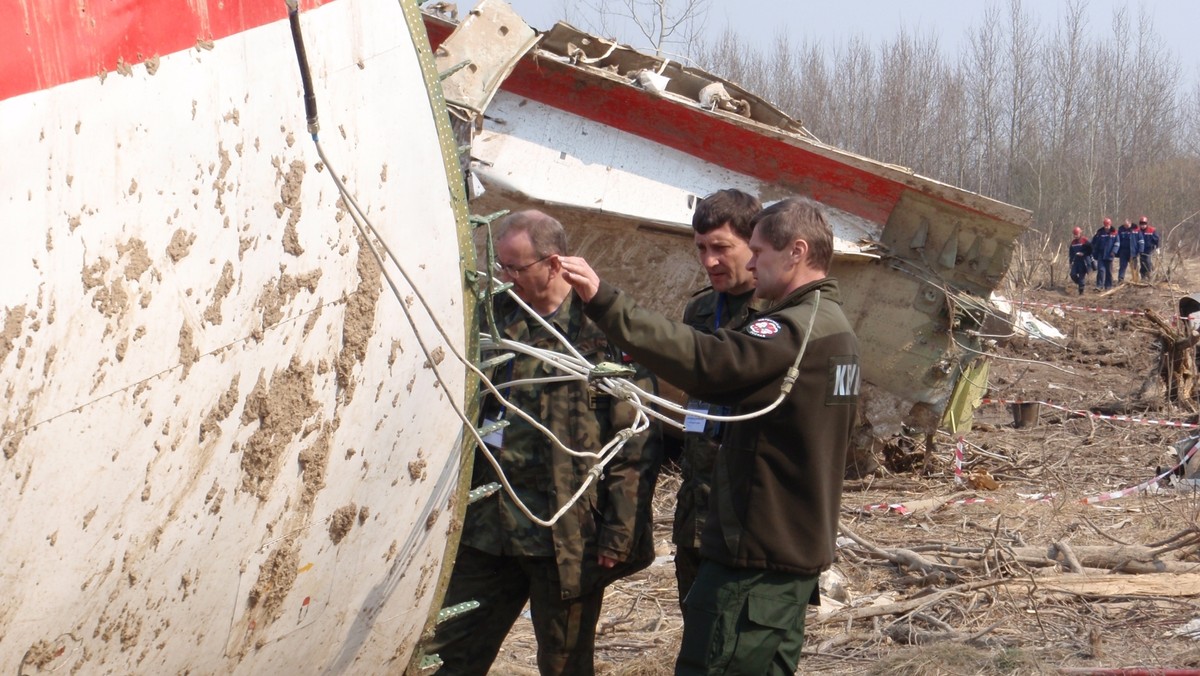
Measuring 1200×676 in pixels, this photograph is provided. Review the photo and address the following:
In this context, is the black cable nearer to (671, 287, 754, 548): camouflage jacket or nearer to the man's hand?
the man's hand

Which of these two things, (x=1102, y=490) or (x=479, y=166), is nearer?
(x=479, y=166)

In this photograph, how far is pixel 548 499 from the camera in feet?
11.2

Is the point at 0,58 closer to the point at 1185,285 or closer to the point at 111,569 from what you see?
the point at 111,569

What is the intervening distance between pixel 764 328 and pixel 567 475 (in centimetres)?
84

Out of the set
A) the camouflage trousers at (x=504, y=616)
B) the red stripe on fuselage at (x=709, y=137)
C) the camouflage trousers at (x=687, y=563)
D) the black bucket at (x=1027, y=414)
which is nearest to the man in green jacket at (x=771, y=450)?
the camouflage trousers at (x=687, y=563)

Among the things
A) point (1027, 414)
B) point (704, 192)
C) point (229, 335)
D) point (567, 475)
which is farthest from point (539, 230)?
point (1027, 414)

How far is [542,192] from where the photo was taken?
22.4ft

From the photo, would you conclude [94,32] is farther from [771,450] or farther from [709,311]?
[709,311]

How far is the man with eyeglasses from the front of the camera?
3.39 meters

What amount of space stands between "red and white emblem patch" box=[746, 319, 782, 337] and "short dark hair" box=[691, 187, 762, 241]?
0.72 m

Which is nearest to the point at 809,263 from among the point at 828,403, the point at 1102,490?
the point at 828,403

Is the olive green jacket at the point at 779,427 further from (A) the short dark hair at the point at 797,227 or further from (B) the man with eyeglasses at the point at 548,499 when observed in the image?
(B) the man with eyeglasses at the point at 548,499

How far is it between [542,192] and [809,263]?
3.95 meters

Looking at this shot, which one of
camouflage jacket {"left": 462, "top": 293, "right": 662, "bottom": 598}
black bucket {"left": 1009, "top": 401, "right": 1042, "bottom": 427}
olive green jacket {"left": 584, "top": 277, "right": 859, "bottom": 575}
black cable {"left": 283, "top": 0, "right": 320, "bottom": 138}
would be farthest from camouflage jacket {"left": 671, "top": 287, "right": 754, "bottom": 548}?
black bucket {"left": 1009, "top": 401, "right": 1042, "bottom": 427}
